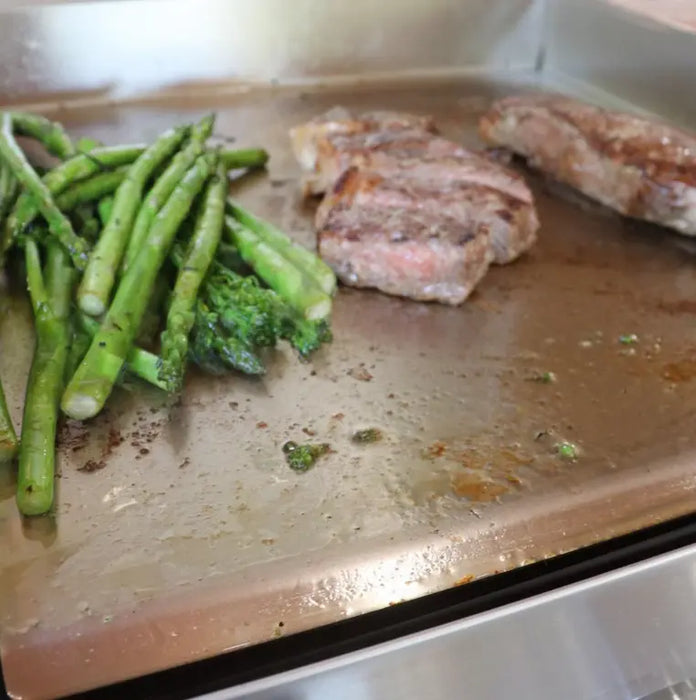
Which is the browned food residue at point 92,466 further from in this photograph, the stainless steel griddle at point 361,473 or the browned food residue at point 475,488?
the browned food residue at point 475,488

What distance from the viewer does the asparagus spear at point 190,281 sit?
5.02 ft

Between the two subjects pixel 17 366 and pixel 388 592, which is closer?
pixel 388 592

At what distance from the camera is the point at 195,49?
9.98ft

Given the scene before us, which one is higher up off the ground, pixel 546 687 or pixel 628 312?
pixel 628 312

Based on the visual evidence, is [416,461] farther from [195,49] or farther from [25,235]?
[195,49]

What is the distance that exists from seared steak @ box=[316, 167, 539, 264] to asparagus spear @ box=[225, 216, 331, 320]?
0.17 metres

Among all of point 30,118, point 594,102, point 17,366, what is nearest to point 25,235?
point 17,366

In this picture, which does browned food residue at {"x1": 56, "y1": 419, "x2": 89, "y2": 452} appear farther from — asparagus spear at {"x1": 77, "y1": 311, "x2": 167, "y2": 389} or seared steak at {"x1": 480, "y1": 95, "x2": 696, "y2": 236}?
seared steak at {"x1": 480, "y1": 95, "x2": 696, "y2": 236}

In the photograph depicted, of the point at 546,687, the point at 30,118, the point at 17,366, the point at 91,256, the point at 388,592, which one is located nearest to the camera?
the point at 388,592

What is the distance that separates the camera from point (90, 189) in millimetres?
2098

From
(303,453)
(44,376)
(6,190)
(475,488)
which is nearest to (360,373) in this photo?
(303,453)

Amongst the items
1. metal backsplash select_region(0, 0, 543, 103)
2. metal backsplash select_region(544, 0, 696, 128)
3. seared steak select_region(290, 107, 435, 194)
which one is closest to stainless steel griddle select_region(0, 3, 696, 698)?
seared steak select_region(290, 107, 435, 194)

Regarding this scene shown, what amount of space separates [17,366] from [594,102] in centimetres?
251

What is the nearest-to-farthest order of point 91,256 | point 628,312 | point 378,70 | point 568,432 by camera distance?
1. point 568,432
2. point 91,256
3. point 628,312
4. point 378,70
